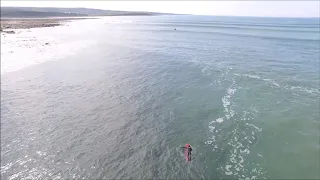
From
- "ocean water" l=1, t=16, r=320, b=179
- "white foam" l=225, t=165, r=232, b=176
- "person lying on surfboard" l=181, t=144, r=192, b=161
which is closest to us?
"white foam" l=225, t=165, r=232, b=176

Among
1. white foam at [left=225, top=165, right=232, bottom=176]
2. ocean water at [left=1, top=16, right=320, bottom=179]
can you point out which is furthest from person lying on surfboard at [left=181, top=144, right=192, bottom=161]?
white foam at [left=225, top=165, right=232, bottom=176]

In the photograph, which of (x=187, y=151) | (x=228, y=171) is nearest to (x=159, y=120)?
(x=187, y=151)

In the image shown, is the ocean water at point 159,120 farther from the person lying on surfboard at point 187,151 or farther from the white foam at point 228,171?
the person lying on surfboard at point 187,151

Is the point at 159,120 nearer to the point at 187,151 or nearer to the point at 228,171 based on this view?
the point at 187,151

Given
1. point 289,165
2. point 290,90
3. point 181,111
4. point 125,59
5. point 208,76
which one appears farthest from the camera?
point 125,59

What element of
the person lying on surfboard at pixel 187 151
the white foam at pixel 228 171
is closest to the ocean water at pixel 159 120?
the white foam at pixel 228 171

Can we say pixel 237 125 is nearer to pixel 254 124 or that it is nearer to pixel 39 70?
pixel 254 124

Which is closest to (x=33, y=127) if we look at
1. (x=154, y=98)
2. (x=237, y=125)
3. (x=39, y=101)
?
(x=39, y=101)

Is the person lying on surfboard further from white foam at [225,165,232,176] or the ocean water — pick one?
white foam at [225,165,232,176]
